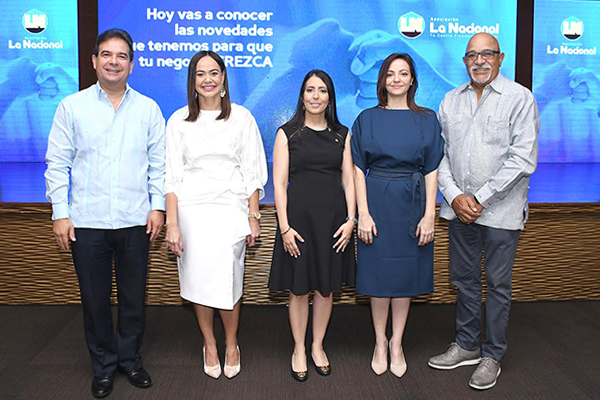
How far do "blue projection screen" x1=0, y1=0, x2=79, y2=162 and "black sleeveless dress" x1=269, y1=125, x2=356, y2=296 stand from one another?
2173 millimetres

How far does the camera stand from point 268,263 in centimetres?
394

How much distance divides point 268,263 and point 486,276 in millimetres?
1592

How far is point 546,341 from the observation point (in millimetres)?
3344

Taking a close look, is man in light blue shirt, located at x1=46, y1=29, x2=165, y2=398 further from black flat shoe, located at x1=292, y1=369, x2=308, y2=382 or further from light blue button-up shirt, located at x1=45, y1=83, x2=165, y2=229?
black flat shoe, located at x1=292, y1=369, x2=308, y2=382

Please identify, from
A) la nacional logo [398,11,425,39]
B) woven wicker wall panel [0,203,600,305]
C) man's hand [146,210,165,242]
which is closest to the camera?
man's hand [146,210,165,242]

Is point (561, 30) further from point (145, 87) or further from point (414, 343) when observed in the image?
point (145, 87)

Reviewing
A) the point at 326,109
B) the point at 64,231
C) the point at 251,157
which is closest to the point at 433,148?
the point at 326,109

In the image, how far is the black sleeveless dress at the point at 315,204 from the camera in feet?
8.97

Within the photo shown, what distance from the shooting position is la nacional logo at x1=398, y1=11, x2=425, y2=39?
4.07 meters

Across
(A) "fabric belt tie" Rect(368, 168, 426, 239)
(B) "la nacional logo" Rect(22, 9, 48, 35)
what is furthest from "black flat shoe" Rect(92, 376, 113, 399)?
(B) "la nacional logo" Rect(22, 9, 48, 35)

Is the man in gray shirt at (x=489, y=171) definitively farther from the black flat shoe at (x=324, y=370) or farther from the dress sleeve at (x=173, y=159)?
the dress sleeve at (x=173, y=159)

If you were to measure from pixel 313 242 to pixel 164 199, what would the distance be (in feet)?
2.54

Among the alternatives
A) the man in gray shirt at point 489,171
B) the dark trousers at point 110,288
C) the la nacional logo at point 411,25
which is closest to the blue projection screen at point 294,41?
the la nacional logo at point 411,25

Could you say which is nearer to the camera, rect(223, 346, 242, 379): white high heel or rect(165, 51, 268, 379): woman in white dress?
rect(165, 51, 268, 379): woman in white dress
